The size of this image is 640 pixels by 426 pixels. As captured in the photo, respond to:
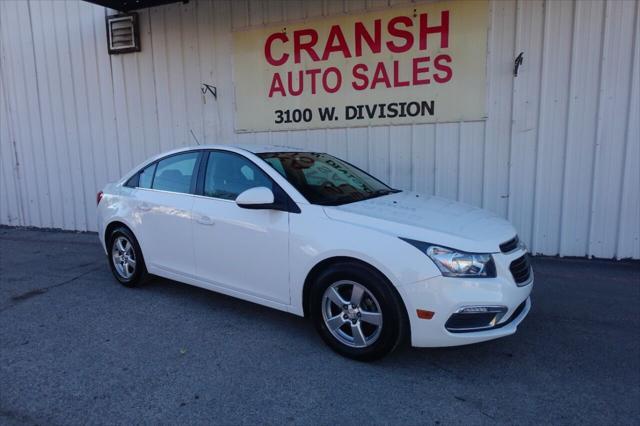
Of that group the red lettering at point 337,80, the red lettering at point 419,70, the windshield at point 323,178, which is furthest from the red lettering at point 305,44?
the windshield at point 323,178

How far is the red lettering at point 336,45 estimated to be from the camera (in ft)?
20.7

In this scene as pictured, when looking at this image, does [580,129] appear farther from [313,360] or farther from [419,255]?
[313,360]

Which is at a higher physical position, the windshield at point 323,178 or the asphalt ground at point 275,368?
the windshield at point 323,178

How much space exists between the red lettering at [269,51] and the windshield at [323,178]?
2.74 metres

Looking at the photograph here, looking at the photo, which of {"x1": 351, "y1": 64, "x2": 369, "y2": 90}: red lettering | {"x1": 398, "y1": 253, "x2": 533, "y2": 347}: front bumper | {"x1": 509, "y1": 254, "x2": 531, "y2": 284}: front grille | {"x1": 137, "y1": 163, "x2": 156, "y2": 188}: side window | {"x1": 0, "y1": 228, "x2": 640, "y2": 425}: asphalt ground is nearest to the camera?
{"x1": 0, "y1": 228, "x2": 640, "y2": 425}: asphalt ground

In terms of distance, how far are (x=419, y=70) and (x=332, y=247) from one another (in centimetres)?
376

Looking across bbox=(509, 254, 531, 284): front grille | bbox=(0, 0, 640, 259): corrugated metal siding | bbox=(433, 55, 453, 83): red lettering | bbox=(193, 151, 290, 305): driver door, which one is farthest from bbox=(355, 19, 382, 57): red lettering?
bbox=(509, 254, 531, 284): front grille

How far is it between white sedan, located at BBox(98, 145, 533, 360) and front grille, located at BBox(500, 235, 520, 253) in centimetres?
1

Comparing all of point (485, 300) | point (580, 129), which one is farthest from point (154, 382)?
point (580, 129)

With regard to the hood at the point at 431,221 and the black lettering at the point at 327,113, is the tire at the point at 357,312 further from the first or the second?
the black lettering at the point at 327,113

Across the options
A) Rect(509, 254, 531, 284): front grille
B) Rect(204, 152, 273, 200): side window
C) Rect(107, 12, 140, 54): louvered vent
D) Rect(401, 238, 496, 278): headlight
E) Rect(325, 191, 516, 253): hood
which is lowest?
Rect(509, 254, 531, 284): front grille

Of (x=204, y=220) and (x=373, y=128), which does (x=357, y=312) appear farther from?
(x=373, y=128)

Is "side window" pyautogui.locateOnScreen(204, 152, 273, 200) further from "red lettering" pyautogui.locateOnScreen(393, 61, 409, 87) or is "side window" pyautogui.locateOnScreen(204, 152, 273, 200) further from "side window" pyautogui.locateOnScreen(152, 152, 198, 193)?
"red lettering" pyautogui.locateOnScreen(393, 61, 409, 87)

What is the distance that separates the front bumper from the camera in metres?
2.85
